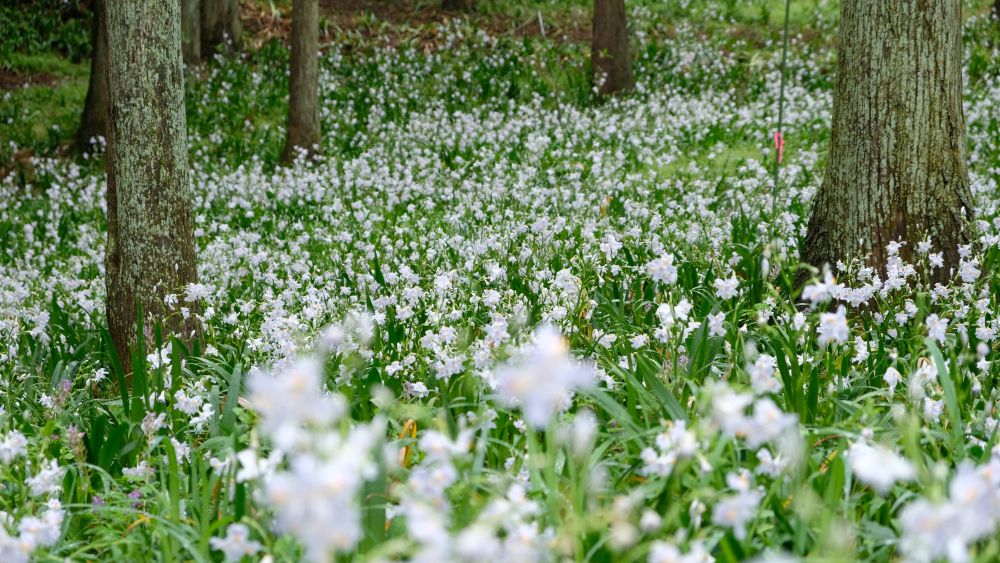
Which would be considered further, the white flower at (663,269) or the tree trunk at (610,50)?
the tree trunk at (610,50)

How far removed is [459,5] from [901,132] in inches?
589

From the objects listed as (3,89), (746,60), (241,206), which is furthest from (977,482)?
(3,89)

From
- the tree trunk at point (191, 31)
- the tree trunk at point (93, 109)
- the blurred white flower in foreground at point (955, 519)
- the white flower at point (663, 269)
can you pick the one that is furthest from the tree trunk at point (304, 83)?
the blurred white flower in foreground at point (955, 519)

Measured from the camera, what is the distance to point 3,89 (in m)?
16.6

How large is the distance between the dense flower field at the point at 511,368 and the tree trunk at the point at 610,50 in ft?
4.43

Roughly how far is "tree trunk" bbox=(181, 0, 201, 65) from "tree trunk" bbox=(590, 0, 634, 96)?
611cm

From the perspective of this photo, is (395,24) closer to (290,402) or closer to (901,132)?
(901,132)

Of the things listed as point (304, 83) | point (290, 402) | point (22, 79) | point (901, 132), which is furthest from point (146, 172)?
point (22, 79)

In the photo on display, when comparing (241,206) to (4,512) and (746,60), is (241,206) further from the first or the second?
(746,60)

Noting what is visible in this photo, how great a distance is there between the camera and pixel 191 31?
15195mm

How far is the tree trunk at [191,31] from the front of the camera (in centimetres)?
1474

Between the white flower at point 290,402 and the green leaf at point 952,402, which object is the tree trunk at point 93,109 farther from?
the white flower at point 290,402

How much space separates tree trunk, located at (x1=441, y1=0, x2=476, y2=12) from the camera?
739 inches

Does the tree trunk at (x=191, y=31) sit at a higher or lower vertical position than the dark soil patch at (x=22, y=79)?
higher
